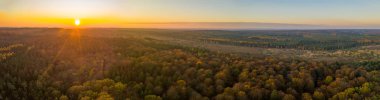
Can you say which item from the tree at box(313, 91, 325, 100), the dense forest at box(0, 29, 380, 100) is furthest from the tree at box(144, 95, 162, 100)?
the tree at box(313, 91, 325, 100)

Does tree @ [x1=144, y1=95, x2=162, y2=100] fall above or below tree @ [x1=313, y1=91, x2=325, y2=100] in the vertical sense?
above

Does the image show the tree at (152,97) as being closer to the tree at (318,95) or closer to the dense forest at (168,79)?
the dense forest at (168,79)

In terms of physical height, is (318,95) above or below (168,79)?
below

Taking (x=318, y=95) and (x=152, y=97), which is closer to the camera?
(x=152, y=97)

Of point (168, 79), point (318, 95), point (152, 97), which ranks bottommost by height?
point (318, 95)

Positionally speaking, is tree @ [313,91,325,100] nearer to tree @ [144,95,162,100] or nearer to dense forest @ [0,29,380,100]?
dense forest @ [0,29,380,100]

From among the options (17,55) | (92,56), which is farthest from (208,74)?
(17,55)

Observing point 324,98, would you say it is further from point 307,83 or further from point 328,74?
point 328,74

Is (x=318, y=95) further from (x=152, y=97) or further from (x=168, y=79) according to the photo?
(x=152, y=97)

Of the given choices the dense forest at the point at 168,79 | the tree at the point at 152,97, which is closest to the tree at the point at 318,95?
the dense forest at the point at 168,79

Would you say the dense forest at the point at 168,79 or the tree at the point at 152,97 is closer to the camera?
the tree at the point at 152,97

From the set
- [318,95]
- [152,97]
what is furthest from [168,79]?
[318,95]
